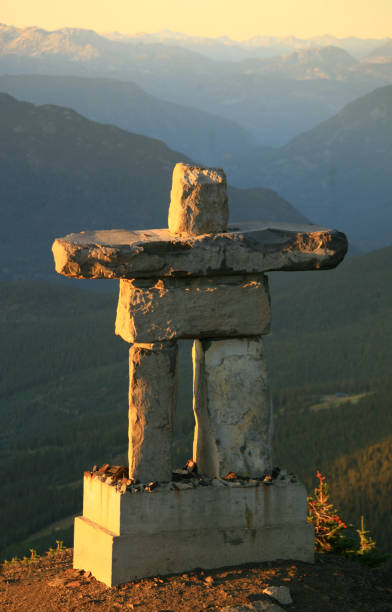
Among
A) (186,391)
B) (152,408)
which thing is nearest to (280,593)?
(152,408)

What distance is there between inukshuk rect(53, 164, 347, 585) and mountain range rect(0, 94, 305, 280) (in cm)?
10616

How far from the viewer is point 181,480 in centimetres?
1174

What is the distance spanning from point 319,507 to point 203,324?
3254 millimetres

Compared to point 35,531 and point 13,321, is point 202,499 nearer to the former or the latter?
point 35,531

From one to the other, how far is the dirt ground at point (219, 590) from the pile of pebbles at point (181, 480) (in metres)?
0.90

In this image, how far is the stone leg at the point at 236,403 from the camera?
1177cm

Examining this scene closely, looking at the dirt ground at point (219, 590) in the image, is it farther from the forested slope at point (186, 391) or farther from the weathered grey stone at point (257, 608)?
the forested slope at point (186, 391)

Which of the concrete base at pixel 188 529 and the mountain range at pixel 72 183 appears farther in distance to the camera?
the mountain range at pixel 72 183

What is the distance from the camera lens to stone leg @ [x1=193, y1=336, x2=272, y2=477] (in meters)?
11.8

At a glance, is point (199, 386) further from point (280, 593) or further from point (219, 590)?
point (280, 593)

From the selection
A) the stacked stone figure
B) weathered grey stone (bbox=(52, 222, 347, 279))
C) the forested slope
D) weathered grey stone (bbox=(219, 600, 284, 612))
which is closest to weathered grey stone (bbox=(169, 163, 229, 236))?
the stacked stone figure

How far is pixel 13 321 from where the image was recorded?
68.0m

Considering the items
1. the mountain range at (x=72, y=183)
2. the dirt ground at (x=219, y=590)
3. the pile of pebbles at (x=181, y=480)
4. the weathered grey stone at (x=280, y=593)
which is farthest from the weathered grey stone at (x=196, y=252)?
the mountain range at (x=72, y=183)

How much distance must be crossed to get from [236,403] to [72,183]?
130 m
